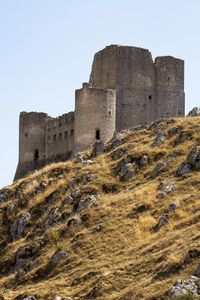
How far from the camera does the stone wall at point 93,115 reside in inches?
1508

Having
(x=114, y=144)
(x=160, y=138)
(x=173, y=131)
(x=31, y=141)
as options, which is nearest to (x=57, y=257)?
(x=160, y=138)

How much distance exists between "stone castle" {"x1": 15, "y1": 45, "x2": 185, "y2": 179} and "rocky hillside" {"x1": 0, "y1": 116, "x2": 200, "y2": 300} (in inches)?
356

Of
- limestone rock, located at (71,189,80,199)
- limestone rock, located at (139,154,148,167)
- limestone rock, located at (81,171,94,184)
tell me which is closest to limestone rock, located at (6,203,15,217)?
limestone rock, located at (81,171,94,184)

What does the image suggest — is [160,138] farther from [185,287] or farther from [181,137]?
[185,287]

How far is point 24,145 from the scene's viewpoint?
4519cm

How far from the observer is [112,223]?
19.9 m

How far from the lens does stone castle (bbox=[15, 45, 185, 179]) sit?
127ft

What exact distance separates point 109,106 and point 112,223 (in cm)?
1970

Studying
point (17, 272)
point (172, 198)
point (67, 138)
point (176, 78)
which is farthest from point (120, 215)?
point (176, 78)

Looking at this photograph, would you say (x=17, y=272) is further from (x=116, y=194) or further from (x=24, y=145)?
(x=24, y=145)

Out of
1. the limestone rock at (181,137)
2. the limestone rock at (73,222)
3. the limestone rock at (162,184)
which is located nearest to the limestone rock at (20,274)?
the limestone rock at (73,222)

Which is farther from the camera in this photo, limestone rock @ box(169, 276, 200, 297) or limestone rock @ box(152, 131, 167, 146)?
limestone rock @ box(152, 131, 167, 146)

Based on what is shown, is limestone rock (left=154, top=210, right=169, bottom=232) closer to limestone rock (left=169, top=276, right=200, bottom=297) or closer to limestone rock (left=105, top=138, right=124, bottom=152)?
limestone rock (left=169, top=276, right=200, bottom=297)

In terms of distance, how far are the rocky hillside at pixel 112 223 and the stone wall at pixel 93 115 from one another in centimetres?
837
